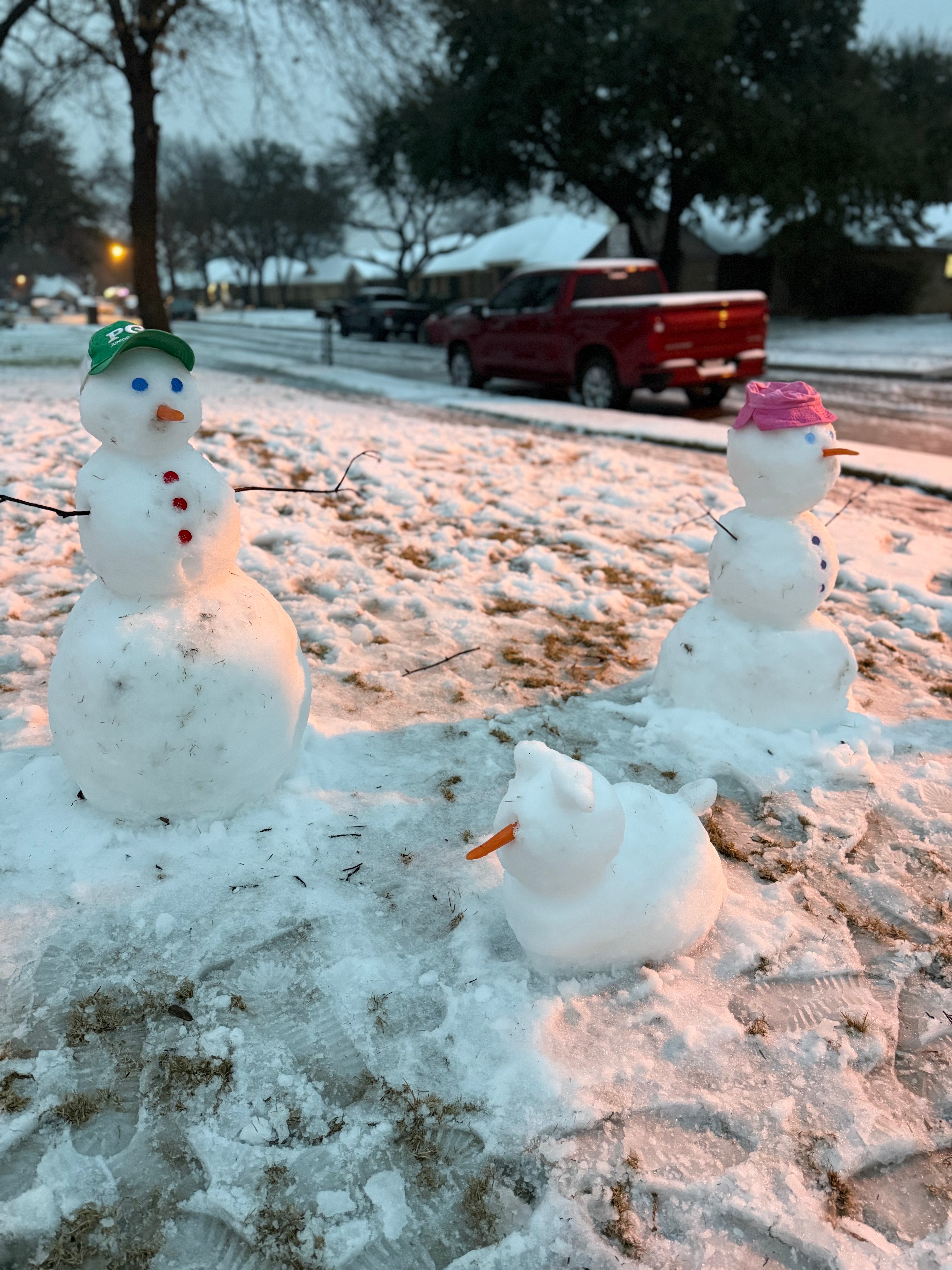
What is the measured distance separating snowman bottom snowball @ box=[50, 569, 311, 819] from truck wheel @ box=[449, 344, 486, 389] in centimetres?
1149

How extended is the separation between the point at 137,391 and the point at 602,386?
9.53 m

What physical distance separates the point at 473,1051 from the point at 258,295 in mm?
65419

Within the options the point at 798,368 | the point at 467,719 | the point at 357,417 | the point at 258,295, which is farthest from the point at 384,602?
the point at 258,295

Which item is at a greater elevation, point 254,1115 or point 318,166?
point 318,166

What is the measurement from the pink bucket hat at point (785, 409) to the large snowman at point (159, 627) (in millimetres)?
1719

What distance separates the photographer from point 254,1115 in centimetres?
177

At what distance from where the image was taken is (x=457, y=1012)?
2.00 m

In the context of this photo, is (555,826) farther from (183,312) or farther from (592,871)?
(183,312)

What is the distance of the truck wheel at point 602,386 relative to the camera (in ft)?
35.8

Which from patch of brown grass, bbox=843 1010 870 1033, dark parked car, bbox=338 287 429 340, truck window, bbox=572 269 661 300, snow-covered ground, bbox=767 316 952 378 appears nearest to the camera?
patch of brown grass, bbox=843 1010 870 1033

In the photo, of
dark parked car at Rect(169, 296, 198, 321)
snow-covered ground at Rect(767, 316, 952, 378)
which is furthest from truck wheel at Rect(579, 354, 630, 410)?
dark parked car at Rect(169, 296, 198, 321)

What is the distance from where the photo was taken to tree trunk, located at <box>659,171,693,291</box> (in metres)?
22.5

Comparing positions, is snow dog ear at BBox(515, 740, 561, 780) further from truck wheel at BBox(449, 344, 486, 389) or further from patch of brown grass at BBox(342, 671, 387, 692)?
truck wheel at BBox(449, 344, 486, 389)

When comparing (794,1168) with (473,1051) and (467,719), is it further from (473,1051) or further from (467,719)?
(467,719)
